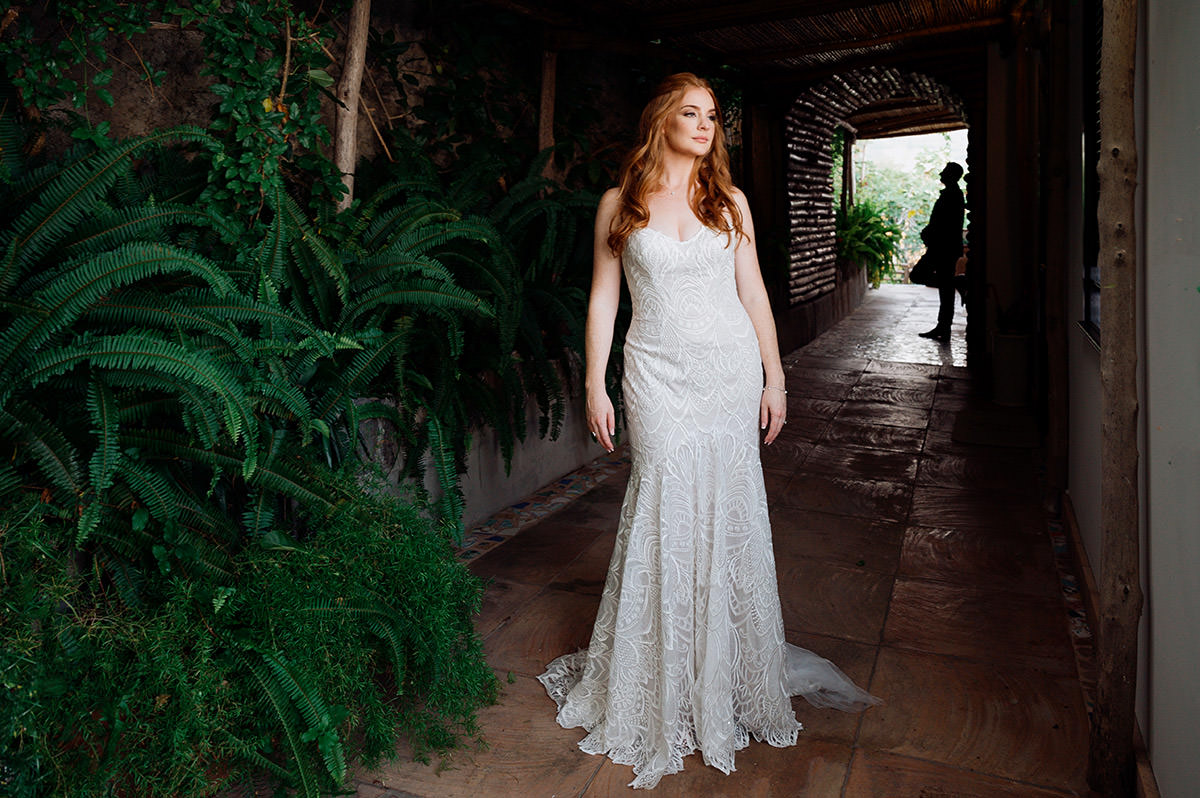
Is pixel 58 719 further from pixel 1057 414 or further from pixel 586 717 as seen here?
pixel 1057 414

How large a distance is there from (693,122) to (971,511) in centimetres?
285

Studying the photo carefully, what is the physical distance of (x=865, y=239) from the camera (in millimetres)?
13914

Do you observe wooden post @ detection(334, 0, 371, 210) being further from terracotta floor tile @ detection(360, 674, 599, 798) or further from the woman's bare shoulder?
terracotta floor tile @ detection(360, 674, 599, 798)

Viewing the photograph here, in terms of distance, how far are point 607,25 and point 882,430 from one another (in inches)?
127

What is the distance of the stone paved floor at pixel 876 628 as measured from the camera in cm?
237

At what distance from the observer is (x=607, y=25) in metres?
5.69

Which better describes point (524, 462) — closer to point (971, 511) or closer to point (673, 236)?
point (971, 511)

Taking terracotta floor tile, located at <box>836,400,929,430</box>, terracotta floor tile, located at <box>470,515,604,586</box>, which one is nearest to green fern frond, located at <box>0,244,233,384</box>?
terracotta floor tile, located at <box>470,515,604,586</box>

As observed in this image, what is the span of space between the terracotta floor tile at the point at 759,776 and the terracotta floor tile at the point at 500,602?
927 mm

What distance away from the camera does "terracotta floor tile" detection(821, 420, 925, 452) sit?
564 centimetres

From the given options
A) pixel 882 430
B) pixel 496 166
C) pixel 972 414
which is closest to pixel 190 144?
pixel 496 166

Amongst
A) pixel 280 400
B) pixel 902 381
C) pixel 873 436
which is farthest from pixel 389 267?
pixel 902 381

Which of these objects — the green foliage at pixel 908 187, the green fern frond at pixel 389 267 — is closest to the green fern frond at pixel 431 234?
the green fern frond at pixel 389 267

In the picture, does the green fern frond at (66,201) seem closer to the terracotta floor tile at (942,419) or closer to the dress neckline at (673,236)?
the dress neckline at (673,236)
